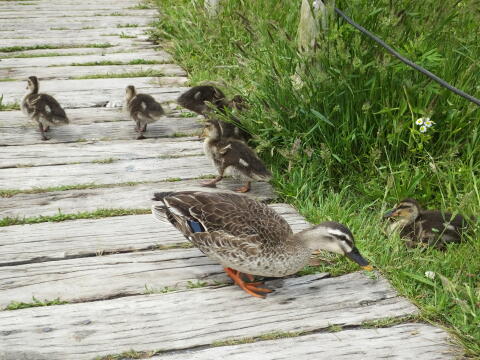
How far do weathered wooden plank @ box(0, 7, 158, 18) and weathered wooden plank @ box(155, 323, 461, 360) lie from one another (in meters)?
8.12

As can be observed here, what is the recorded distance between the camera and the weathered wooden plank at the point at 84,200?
4.48 m

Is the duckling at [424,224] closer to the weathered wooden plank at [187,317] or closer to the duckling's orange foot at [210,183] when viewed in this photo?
the weathered wooden plank at [187,317]

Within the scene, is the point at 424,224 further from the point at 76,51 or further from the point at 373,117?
the point at 76,51

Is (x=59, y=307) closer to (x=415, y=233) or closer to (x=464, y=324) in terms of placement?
(x=464, y=324)

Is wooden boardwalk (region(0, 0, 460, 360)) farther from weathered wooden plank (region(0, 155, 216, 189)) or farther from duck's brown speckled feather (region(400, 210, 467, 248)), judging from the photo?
duck's brown speckled feather (region(400, 210, 467, 248))

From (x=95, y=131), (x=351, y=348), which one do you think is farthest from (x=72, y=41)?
(x=351, y=348)

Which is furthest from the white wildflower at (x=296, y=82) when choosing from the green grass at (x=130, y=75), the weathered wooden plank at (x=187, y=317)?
the green grass at (x=130, y=75)

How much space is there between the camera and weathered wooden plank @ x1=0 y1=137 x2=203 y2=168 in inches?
209

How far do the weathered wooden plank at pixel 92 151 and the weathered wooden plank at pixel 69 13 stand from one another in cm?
500

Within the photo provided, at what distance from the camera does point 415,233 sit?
443cm

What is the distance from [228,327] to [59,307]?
3.22 ft

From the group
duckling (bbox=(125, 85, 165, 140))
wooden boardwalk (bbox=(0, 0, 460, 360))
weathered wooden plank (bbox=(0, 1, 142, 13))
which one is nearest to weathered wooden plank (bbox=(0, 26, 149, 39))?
weathered wooden plank (bbox=(0, 1, 142, 13))

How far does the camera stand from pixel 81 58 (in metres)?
8.05


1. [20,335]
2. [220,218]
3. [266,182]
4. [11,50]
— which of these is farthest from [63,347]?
[11,50]
